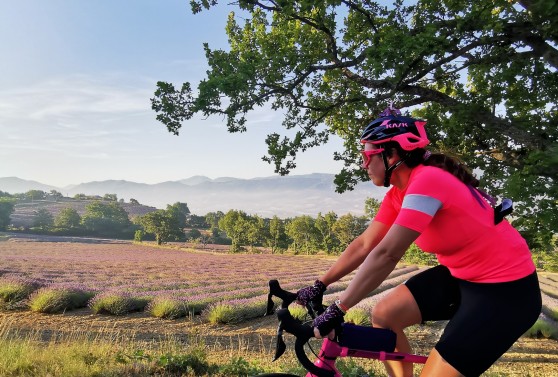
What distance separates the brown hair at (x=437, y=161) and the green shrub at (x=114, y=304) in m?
14.5

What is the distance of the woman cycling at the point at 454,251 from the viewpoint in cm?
214

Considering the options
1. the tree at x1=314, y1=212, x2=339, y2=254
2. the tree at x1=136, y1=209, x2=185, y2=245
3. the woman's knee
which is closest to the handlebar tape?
the woman's knee

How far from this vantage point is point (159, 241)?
89500 mm

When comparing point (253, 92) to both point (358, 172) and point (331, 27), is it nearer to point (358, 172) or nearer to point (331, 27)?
point (331, 27)

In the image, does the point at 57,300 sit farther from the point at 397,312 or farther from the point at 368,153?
the point at 368,153

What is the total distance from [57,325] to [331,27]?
1199cm

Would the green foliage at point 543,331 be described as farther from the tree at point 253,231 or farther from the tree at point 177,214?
the tree at point 177,214

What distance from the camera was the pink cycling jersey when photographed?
2.14 metres

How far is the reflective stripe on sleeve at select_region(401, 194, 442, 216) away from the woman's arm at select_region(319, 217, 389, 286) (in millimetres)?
740

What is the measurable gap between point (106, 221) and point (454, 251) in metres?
142

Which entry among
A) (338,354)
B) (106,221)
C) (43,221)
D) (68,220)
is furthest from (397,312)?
(43,221)

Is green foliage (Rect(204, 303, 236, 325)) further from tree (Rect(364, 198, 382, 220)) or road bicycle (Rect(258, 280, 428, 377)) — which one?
road bicycle (Rect(258, 280, 428, 377))

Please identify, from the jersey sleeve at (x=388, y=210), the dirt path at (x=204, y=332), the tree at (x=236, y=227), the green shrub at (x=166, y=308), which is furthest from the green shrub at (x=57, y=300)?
the tree at (x=236, y=227)

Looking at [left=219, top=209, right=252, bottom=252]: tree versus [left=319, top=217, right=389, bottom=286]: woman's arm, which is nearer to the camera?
[left=319, top=217, right=389, bottom=286]: woman's arm
